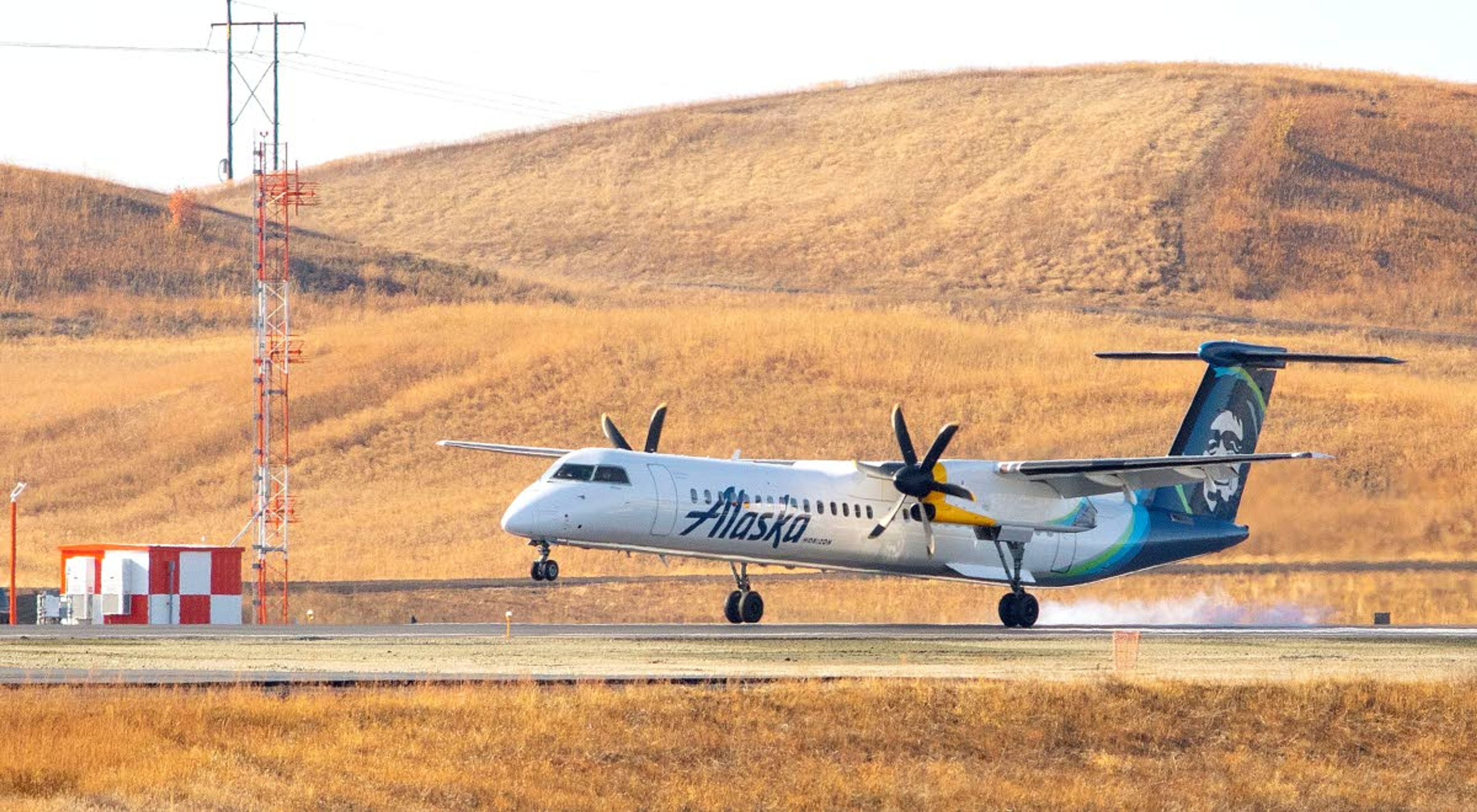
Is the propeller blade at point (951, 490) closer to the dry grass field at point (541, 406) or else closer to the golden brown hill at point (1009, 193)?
the dry grass field at point (541, 406)

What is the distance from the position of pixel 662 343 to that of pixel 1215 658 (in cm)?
6936

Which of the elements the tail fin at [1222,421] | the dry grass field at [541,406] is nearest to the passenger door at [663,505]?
the tail fin at [1222,421]

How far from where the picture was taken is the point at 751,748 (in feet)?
75.6

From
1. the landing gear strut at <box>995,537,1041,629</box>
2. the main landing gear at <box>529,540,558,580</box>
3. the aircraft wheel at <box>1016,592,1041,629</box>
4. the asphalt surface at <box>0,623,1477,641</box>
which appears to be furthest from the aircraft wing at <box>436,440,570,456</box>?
the aircraft wheel at <box>1016,592,1041,629</box>

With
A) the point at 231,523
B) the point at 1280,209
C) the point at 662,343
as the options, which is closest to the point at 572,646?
the point at 231,523

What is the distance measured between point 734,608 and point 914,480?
5243 millimetres

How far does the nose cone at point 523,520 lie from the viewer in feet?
125

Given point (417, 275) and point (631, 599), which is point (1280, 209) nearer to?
point (417, 275)

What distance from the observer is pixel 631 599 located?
59594 millimetres

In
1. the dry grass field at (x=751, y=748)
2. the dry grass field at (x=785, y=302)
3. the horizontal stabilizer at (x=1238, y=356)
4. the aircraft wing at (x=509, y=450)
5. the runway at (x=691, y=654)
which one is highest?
the dry grass field at (x=785, y=302)

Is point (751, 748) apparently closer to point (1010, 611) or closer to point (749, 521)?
point (749, 521)

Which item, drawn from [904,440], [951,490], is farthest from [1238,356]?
[904,440]

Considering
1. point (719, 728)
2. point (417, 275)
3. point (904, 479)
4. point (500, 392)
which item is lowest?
A: point (719, 728)

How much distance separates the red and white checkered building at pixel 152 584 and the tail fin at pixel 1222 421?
24.2 metres
